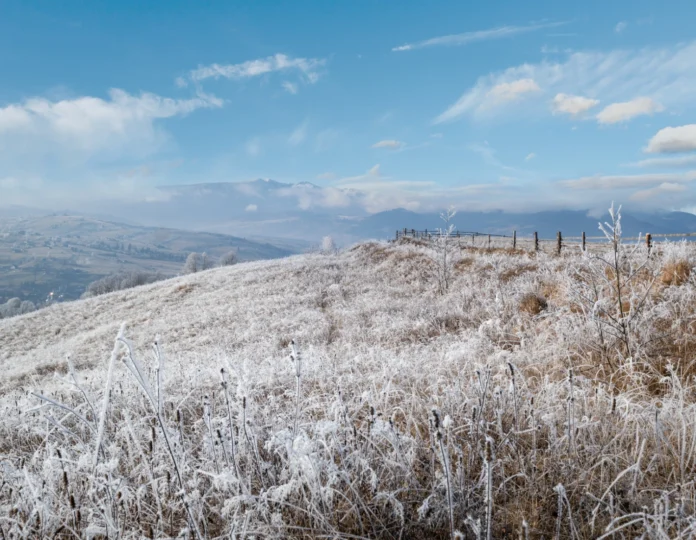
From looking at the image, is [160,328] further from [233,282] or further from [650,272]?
[650,272]

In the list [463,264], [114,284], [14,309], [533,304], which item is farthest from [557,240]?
[14,309]

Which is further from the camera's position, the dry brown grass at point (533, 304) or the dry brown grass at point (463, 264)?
the dry brown grass at point (463, 264)

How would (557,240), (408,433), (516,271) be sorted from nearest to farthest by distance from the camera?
(408,433)
(516,271)
(557,240)

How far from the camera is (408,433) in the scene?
3.06 metres

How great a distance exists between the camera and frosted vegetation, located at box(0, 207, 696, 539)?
2248 millimetres

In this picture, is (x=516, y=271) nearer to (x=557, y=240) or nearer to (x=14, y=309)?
(x=557, y=240)

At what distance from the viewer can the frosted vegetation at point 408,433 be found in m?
2.25

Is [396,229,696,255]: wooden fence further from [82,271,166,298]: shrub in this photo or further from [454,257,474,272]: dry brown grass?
[82,271,166,298]: shrub

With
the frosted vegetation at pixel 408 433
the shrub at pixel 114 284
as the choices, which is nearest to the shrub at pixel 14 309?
the shrub at pixel 114 284

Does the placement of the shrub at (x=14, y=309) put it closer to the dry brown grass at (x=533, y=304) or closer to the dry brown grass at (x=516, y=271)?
the dry brown grass at (x=516, y=271)

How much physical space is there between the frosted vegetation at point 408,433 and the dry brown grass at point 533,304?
5cm

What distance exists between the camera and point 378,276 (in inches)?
944

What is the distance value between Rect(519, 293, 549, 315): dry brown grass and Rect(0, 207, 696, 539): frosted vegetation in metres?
0.05

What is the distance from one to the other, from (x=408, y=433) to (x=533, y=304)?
6984 millimetres
